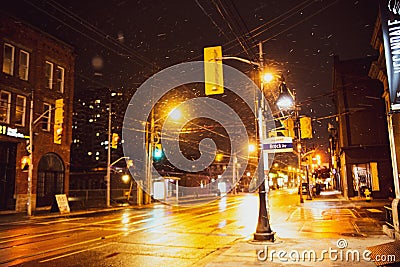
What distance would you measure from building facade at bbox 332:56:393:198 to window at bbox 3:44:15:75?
30299 millimetres

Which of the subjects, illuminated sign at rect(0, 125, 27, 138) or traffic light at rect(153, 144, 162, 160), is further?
traffic light at rect(153, 144, 162, 160)

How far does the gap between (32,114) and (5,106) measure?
125 inches

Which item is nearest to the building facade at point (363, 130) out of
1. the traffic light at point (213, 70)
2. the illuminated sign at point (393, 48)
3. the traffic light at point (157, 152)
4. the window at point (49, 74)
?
the traffic light at point (157, 152)

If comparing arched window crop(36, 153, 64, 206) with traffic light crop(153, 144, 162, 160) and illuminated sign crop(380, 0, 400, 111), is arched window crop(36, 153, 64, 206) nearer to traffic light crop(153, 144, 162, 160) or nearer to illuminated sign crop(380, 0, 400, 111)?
traffic light crop(153, 144, 162, 160)

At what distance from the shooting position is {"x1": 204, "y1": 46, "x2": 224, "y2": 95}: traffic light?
10.0m

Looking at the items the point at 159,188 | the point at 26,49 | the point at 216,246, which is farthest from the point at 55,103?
the point at 216,246

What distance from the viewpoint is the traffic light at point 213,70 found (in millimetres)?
10047

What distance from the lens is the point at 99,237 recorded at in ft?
44.2

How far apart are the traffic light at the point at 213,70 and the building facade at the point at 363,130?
2855 centimetres

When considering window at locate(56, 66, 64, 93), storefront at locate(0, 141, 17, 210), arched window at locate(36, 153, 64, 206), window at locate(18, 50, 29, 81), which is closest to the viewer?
storefront at locate(0, 141, 17, 210)

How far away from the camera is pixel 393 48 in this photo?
30.4ft

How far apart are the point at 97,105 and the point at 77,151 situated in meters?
37.4

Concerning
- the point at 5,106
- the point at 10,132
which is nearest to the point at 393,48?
the point at 10,132

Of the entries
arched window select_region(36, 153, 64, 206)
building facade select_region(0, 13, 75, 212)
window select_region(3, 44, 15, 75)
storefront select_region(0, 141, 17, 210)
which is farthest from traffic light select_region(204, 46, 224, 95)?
arched window select_region(36, 153, 64, 206)
